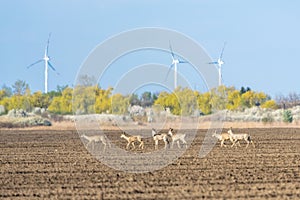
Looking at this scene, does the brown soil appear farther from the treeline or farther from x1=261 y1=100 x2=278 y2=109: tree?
x1=261 y1=100 x2=278 y2=109: tree

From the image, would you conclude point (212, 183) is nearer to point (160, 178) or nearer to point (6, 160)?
point (160, 178)

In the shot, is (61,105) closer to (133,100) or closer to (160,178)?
(133,100)

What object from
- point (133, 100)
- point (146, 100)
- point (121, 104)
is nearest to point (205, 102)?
point (146, 100)

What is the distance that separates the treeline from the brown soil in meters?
35.0

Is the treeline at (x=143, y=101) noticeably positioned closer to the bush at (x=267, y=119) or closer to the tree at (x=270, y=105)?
the tree at (x=270, y=105)

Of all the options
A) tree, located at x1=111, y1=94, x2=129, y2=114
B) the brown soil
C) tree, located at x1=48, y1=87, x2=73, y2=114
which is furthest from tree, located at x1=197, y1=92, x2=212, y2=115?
the brown soil

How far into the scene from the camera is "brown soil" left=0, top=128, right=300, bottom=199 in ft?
61.0

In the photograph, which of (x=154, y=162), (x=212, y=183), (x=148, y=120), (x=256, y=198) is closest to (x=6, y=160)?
(x=154, y=162)

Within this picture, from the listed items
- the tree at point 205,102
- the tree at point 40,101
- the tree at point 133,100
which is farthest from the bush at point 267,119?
the tree at point 40,101

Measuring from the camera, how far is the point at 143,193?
1870 cm

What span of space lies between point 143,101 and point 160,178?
6352cm

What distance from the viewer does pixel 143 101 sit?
8538cm

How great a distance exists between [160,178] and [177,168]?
3.02 metres

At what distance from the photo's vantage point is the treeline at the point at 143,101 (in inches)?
2886
